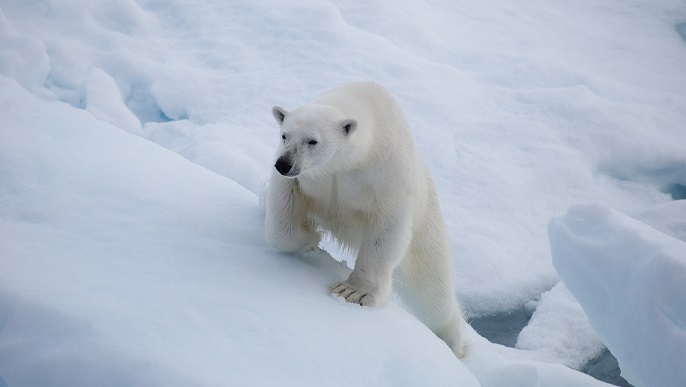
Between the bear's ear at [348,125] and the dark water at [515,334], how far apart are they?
2.42 meters

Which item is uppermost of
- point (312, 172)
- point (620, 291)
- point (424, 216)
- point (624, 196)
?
point (312, 172)

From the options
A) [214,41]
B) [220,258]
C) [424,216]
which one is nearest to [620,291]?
[424,216]

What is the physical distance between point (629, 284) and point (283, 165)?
2.25 m

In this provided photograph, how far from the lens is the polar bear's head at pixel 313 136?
2529 millimetres

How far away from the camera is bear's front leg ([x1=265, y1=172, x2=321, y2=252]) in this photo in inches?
110

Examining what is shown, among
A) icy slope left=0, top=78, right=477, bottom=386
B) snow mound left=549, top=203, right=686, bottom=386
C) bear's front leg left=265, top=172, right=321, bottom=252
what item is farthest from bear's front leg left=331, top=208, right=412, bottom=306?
snow mound left=549, top=203, right=686, bottom=386

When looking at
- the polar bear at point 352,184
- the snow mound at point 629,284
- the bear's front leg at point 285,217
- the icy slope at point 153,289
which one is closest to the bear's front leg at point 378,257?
the polar bear at point 352,184

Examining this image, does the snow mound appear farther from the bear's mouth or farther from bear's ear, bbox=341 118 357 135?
the bear's mouth

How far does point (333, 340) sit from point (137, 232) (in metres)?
0.89

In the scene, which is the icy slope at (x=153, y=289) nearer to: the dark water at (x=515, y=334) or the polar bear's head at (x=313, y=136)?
the polar bear's head at (x=313, y=136)

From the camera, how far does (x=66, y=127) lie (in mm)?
3312

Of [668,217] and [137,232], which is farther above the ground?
[137,232]

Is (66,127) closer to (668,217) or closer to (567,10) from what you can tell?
(668,217)

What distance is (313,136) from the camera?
2.55 m
